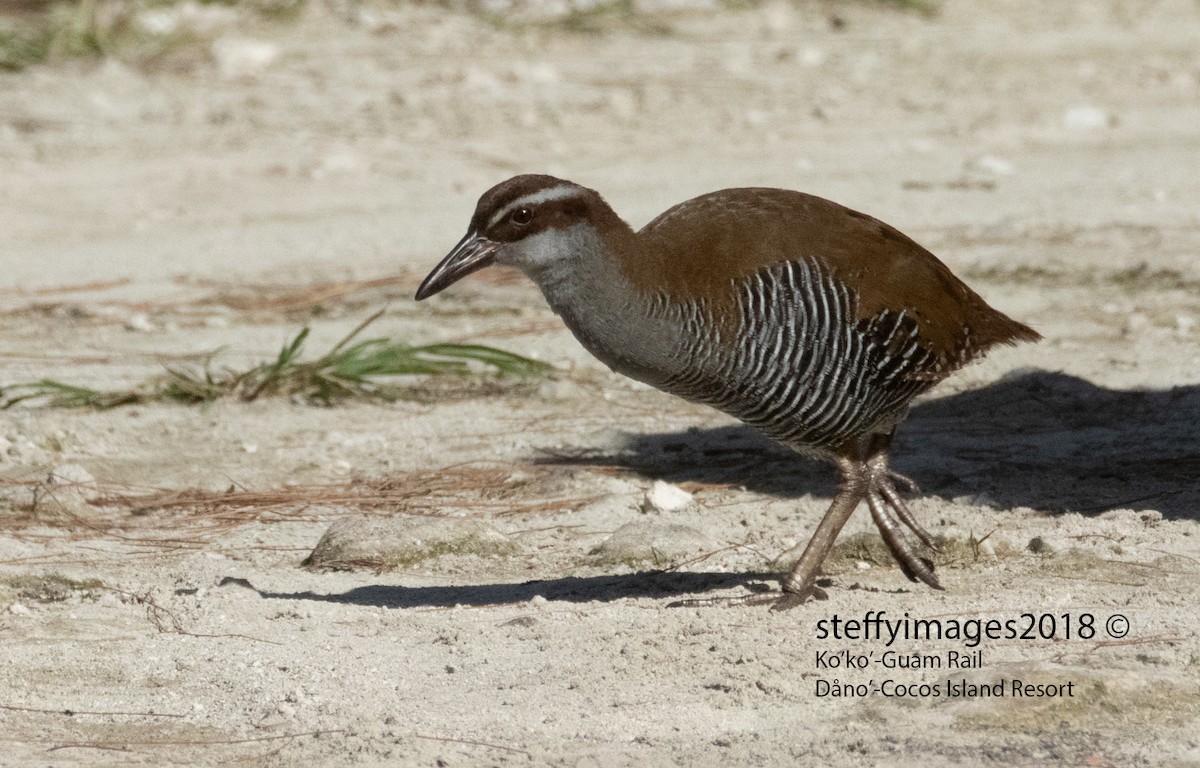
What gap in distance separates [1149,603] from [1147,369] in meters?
2.43

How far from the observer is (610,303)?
4.68 m

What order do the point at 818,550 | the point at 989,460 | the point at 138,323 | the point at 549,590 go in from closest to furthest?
the point at 818,550
the point at 549,590
the point at 989,460
the point at 138,323

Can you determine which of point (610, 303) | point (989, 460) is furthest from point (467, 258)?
point (989, 460)

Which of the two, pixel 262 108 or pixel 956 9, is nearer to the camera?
pixel 262 108

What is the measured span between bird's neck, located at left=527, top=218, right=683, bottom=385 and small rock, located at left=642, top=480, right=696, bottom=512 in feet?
3.47

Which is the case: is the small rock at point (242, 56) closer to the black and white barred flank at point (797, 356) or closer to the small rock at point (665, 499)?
the small rock at point (665, 499)

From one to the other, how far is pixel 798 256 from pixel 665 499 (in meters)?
1.30

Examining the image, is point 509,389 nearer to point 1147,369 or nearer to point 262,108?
point 1147,369

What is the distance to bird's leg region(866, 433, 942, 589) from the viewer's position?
16.1ft

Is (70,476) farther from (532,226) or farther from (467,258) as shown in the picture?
(532,226)

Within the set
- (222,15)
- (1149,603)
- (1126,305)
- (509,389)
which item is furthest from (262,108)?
(1149,603)

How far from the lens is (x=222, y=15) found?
13.4 metres

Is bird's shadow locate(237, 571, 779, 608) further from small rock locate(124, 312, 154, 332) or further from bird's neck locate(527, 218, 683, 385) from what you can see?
small rock locate(124, 312, 154, 332)

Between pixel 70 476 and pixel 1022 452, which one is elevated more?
pixel 1022 452
